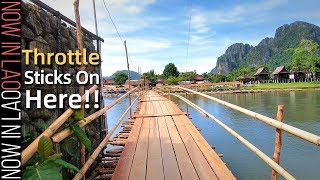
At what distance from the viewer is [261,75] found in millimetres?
71125

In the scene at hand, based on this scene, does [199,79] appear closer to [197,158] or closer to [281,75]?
[281,75]

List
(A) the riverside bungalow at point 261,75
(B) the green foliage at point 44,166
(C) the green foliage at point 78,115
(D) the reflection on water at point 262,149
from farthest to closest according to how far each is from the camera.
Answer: (A) the riverside bungalow at point 261,75 → (D) the reflection on water at point 262,149 → (C) the green foliage at point 78,115 → (B) the green foliage at point 44,166

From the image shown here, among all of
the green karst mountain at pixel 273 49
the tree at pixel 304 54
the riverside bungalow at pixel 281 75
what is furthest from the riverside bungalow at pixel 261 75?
the green karst mountain at pixel 273 49

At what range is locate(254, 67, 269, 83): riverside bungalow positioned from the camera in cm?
7006

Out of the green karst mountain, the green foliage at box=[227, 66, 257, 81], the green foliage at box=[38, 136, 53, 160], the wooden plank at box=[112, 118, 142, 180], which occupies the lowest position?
the wooden plank at box=[112, 118, 142, 180]

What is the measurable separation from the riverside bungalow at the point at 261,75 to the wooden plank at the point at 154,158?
6773 cm

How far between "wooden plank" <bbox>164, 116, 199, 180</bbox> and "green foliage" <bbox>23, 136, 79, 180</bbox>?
1.81 m

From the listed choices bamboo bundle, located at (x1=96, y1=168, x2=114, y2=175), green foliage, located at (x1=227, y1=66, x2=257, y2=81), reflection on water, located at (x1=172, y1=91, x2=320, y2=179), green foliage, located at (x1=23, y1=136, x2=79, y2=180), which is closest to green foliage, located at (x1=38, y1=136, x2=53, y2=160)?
green foliage, located at (x1=23, y1=136, x2=79, y2=180)

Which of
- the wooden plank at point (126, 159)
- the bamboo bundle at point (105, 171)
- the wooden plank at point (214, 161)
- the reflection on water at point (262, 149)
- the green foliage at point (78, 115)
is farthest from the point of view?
the reflection on water at point (262, 149)

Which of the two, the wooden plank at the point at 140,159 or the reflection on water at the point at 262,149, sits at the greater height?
the wooden plank at the point at 140,159

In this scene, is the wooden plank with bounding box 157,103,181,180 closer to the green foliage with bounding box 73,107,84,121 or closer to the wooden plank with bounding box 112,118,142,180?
the wooden plank with bounding box 112,118,142,180

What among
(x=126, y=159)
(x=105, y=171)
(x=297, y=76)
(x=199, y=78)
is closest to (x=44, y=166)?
(x=105, y=171)

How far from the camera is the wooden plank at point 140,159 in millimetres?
3653

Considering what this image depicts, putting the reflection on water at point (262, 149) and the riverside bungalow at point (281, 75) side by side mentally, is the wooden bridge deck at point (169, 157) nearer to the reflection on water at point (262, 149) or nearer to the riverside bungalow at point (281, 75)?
the reflection on water at point (262, 149)
